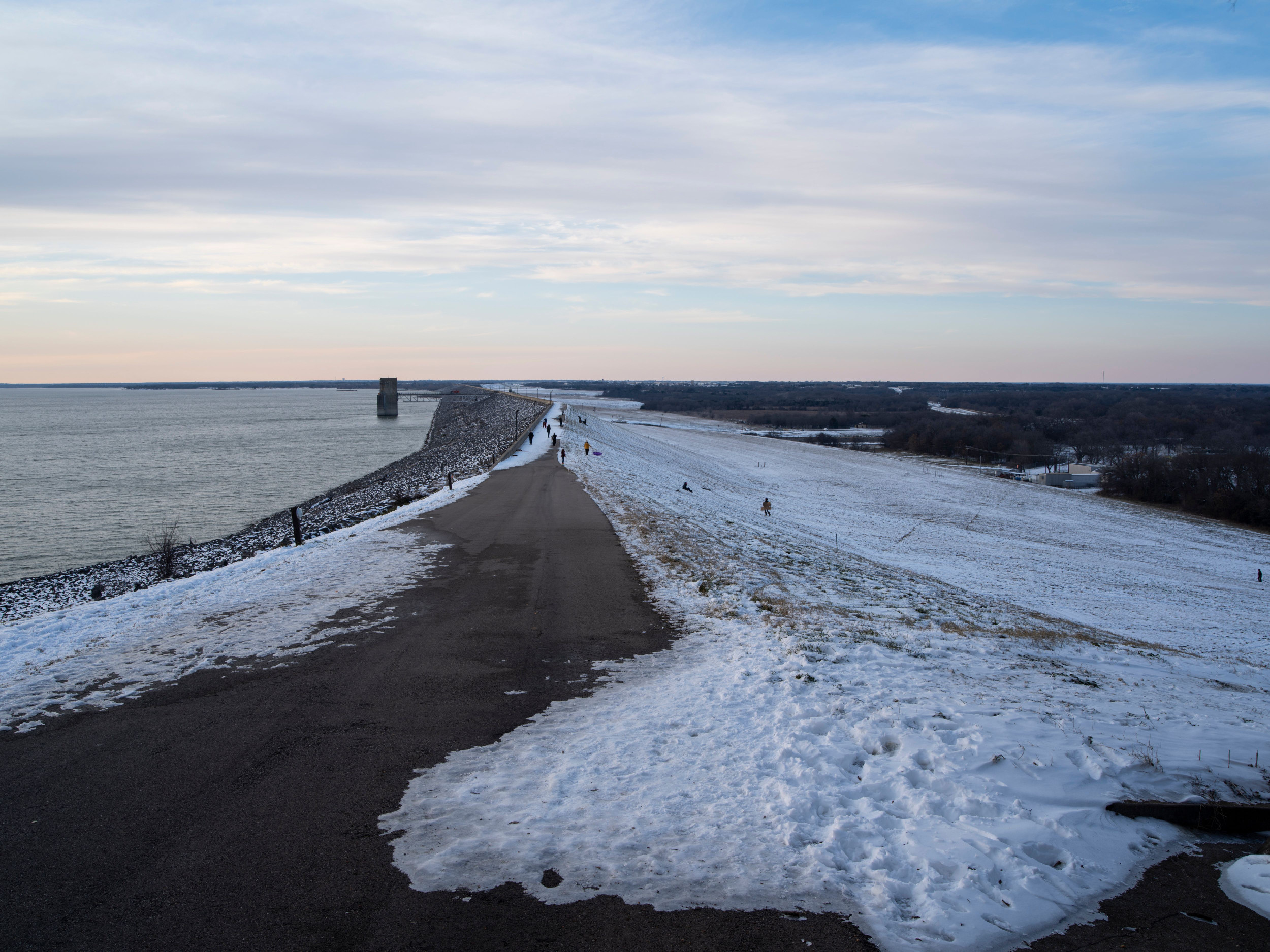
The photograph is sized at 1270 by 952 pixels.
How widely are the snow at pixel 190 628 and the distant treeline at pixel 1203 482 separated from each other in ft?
193

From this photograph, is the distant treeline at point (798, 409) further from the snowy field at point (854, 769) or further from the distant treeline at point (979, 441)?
the snowy field at point (854, 769)

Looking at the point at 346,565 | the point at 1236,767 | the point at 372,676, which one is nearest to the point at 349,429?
the point at 346,565

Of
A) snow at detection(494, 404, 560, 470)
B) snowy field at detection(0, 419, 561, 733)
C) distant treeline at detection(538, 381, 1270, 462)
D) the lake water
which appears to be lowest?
the lake water

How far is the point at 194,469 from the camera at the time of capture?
139ft

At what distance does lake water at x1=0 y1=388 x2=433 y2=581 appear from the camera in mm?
24297

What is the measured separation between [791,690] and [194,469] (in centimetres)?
4551

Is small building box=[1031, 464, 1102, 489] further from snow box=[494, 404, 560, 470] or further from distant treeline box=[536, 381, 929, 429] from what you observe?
snow box=[494, 404, 560, 470]

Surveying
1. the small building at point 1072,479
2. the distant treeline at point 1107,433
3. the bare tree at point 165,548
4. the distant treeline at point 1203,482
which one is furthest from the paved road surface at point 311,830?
the small building at point 1072,479

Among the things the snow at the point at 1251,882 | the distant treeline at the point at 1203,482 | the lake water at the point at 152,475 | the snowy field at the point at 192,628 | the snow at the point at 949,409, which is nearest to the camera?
the snow at the point at 1251,882

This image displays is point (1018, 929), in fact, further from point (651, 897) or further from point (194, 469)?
point (194, 469)

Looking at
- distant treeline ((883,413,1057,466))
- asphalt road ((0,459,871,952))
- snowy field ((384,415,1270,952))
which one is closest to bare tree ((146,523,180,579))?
asphalt road ((0,459,871,952))

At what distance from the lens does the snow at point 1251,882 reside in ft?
14.1

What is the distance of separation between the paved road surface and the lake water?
59.6ft

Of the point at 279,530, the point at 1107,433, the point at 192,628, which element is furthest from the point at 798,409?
the point at 192,628
